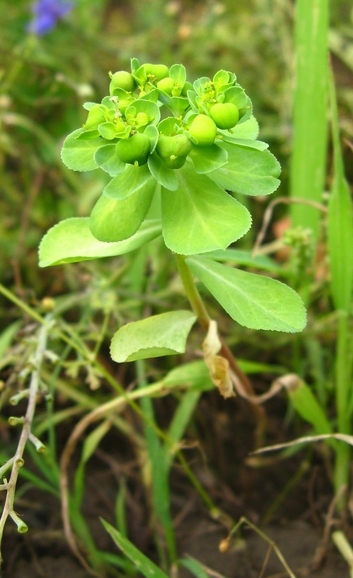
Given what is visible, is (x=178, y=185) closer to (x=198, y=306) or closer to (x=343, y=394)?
(x=198, y=306)

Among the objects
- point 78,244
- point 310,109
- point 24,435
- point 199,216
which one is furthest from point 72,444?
point 310,109

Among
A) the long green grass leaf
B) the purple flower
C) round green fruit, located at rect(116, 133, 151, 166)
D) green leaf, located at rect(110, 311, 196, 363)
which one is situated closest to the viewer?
round green fruit, located at rect(116, 133, 151, 166)

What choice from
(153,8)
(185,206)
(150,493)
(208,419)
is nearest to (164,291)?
(208,419)

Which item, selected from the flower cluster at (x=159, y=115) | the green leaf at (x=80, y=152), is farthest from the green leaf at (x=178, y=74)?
the green leaf at (x=80, y=152)

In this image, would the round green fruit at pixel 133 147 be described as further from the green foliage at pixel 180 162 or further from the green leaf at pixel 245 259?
the green leaf at pixel 245 259

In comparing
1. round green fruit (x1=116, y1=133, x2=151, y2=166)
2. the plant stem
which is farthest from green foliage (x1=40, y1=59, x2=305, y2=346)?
the plant stem

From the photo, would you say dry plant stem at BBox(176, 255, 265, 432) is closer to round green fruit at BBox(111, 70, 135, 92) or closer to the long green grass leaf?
round green fruit at BBox(111, 70, 135, 92)

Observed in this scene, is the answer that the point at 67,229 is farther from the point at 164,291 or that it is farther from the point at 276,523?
the point at 276,523

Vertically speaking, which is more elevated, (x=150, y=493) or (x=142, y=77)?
(x=142, y=77)

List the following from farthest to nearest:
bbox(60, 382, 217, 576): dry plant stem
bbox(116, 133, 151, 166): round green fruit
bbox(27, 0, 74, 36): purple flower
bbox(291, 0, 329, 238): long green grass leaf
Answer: bbox(27, 0, 74, 36): purple flower
bbox(291, 0, 329, 238): long green grass leaf
bbox(60, 382, 217, 576): dry plant stem
bbox(116, 133, 151, 166): round green fruit
